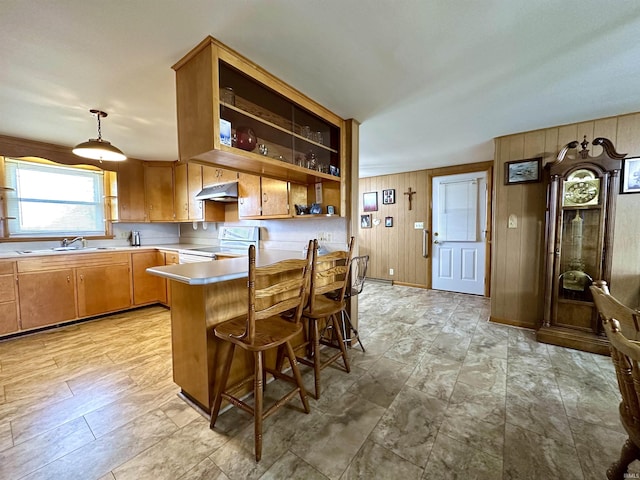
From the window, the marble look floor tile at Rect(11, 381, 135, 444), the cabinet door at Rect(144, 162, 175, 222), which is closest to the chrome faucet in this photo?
the window

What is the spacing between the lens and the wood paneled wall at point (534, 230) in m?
2.55

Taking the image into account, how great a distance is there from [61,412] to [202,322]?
118 centimetres

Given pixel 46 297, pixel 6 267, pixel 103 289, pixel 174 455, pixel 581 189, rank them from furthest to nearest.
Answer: pixel 103 289 < pixel 46 297 < pixel 6 267 < pixel 581 189 < pixel 174 455

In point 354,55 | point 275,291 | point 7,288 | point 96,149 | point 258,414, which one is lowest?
point 258,414

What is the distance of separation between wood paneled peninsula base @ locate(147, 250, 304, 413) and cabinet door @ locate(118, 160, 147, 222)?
2968mm

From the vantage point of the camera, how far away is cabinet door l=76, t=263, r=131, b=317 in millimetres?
3379

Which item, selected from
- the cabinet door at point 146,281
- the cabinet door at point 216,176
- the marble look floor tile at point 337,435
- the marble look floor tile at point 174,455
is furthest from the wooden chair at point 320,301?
the cabinet door at point 146,281

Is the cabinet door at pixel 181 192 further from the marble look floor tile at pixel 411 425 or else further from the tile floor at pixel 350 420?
the marble look floor tile at pixel 411 425

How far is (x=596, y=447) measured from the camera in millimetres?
1438

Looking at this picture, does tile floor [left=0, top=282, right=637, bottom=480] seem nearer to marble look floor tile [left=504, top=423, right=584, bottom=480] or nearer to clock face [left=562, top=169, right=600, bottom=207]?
marble look floor tile [left=504, top=423, right=584, bottom=480]

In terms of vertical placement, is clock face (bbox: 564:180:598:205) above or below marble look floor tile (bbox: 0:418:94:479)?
above

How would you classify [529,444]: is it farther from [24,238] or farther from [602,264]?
[24,238]

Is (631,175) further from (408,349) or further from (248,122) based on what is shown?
(248,122)

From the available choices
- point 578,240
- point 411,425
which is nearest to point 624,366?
point 411,425
